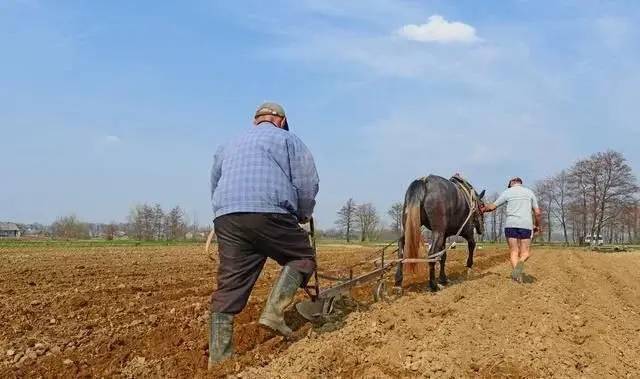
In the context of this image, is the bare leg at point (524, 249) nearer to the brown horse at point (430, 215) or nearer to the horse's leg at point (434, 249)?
the brown horse at point (430, 215)

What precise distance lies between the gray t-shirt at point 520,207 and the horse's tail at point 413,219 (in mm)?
1905

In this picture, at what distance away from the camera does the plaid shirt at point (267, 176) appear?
4496 millimetres

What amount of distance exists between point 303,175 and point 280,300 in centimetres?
103

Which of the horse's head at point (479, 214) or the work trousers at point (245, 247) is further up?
the horse's head at point (479, 214)

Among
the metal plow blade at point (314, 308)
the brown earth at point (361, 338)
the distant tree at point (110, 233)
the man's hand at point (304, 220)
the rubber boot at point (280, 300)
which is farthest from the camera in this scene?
the distant tree at point (110, 233)

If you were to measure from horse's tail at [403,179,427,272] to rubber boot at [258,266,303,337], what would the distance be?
412 cm

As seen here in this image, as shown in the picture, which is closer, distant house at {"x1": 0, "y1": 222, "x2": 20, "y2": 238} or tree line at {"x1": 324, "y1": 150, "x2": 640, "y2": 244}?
tree line at {"x1": 324, "y1": 150, "x2": 640, "y2": 244}

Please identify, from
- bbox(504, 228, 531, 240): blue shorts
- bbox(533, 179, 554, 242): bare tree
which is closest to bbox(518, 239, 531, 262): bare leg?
bbox(504, 228, 531, 240): blue shorts

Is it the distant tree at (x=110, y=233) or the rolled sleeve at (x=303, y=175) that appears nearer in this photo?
the rolled sleeve at (x=303, y=175)

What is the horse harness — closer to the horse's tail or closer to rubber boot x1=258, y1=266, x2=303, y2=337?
the horse's tail

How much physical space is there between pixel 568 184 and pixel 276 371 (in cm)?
6386

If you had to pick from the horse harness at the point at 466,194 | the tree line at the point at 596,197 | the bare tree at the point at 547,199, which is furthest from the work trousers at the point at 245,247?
the bare tree at the point at 547,199

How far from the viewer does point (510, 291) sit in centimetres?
786

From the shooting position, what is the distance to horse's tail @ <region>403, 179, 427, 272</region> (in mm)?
8562
